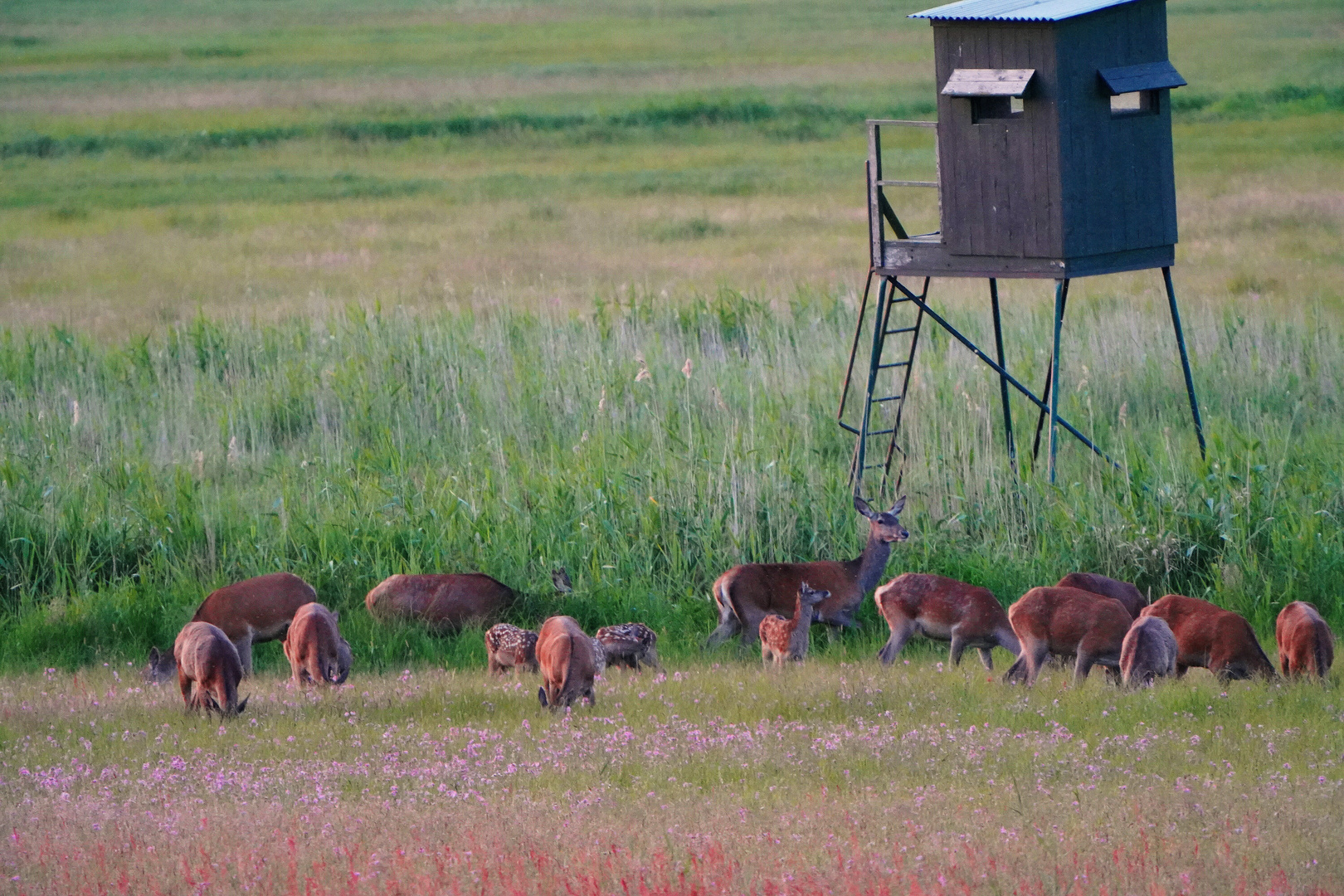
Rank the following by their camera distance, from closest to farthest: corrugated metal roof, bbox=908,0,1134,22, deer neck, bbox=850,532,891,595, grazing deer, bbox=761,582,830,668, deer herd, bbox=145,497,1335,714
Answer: deer herd, bbox=145,497,1335,714 < grazing deer, bbox=761,582,830,668 < deer neck, bbox=850,532,891,595 < corrugated metal roof, bbox=908,0,1134,22

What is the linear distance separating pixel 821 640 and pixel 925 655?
32.3 inches

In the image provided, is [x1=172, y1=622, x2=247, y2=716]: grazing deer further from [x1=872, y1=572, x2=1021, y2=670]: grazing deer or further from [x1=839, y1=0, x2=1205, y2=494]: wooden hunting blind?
[x1=839, y1=0, x2=1205, y2=494]: wooden hunting blind

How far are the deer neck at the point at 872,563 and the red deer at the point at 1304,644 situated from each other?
2.67 m

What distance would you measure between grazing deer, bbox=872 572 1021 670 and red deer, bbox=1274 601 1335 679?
1472 millimetres

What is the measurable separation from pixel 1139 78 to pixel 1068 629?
5292 mm

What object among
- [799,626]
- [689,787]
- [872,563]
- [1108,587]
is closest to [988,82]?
[872,563]

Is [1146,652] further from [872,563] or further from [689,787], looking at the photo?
[689,787]

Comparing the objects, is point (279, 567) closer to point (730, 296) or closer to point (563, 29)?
point (730, 296)

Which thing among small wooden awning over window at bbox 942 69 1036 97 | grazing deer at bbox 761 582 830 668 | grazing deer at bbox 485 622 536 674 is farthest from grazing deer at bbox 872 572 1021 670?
small wooden awning over window at bbox 942 69 1036 97

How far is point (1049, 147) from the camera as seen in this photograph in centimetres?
1267

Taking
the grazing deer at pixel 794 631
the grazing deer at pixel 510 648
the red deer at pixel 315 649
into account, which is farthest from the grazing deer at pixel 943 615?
the red deer at pixel 315 649

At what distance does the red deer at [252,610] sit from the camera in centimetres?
1040

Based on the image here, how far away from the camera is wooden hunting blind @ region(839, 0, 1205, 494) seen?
12.7 m

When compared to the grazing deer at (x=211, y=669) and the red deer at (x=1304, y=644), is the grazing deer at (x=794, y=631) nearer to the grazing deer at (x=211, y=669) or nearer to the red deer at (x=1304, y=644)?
the red deer at (x=1304, y=644)
